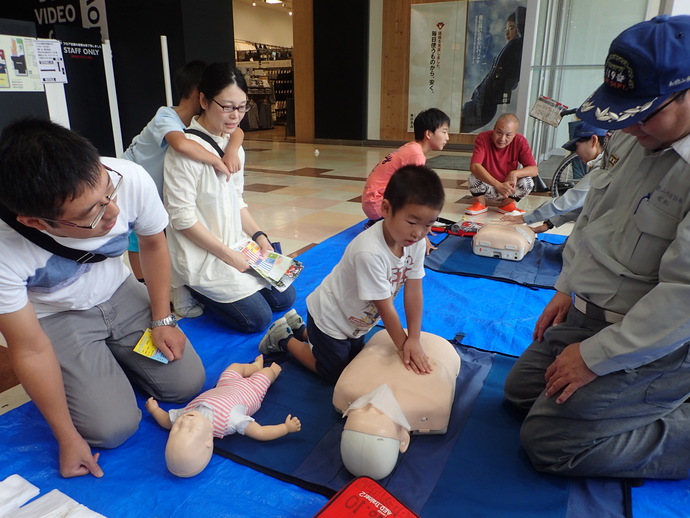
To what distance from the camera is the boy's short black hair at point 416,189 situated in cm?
139

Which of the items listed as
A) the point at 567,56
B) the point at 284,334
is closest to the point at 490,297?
the point at 284,334

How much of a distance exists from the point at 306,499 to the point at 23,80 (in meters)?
4.35

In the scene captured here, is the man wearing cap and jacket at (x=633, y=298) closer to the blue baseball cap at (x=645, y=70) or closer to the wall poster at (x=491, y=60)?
the blue baseball cap at (x=645, y=70)

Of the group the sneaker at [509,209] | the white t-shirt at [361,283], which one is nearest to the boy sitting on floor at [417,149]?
the sneaker at [509,209]

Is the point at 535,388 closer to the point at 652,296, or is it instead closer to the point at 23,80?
the point at 652,296

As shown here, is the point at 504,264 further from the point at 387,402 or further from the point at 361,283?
the point at 387,402

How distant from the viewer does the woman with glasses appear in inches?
79.3

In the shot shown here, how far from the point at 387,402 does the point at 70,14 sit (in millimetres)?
7841

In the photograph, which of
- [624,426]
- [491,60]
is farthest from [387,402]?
[491,60]

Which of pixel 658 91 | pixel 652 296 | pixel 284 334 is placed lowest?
pixel 284 334

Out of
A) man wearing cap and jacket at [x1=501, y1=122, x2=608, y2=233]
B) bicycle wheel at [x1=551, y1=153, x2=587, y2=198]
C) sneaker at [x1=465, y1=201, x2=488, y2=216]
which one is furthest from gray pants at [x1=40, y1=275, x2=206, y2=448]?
bicycle wheel at [x1=551, y1=153, x2=587, y2=198]

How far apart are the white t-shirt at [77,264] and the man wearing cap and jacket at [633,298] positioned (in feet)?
4.13

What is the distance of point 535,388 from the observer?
1.51 meters

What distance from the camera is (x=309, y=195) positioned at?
4980 mm
